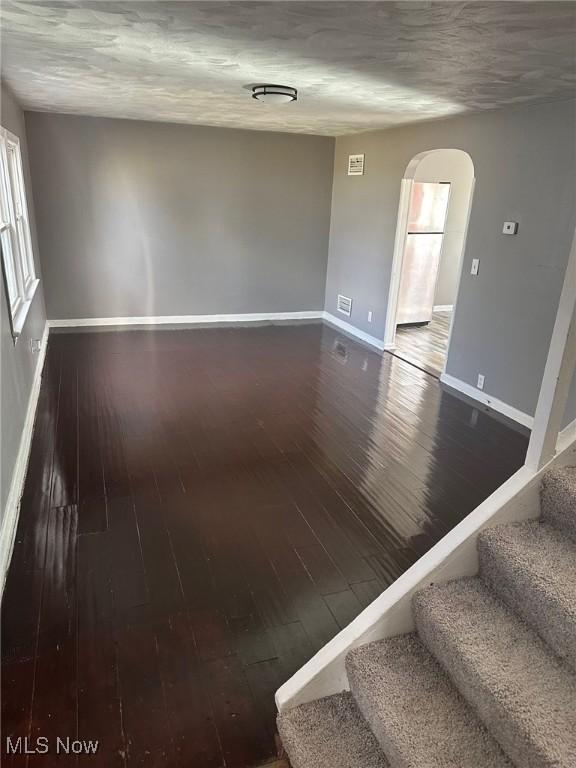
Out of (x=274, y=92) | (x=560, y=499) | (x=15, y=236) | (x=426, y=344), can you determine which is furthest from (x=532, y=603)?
(x=426, y=344)

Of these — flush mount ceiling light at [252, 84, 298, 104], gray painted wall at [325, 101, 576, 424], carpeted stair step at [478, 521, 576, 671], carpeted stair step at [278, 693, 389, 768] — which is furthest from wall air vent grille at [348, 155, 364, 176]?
carpeted stair step at [278, 693, 389, 768]

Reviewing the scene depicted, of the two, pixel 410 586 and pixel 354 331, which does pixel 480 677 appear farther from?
pixel 354 331

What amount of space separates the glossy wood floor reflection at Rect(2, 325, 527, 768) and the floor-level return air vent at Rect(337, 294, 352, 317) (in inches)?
75.2

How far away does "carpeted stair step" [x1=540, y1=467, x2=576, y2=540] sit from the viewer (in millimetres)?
1536

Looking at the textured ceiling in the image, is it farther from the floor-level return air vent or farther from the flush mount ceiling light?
the floor-level return air vent

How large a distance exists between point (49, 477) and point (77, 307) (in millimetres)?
3630

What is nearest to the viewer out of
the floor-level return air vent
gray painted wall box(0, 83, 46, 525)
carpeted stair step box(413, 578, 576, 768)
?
carpeted stair step box(413, 578, 576, 768)

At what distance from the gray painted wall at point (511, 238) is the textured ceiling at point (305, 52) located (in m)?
0.28

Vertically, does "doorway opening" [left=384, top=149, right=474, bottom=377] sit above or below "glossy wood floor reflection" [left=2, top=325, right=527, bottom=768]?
above

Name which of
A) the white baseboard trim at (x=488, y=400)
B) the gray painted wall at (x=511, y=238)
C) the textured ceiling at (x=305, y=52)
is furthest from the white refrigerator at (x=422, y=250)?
the textured ceiling at (x=305, y=52)

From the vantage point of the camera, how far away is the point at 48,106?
5.04m

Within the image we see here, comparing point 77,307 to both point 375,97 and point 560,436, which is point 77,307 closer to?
point 375,97

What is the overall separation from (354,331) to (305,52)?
434cm

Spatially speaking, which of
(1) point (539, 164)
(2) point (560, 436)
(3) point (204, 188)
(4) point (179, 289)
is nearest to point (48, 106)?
(3) point (204, 188)
